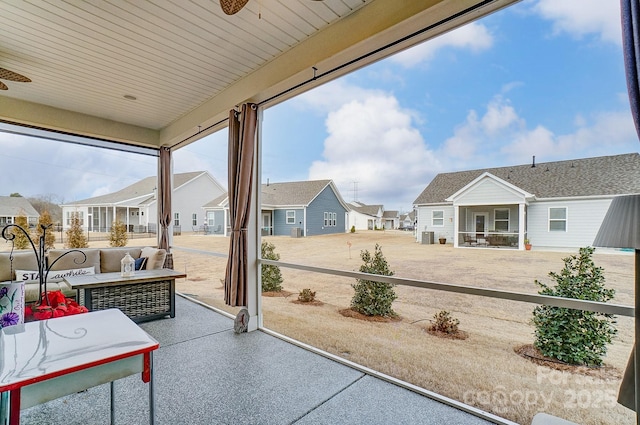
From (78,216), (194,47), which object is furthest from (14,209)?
(194,47)

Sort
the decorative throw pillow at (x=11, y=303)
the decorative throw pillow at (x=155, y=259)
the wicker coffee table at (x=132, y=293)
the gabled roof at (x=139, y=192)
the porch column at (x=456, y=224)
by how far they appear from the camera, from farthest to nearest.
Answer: the gabled roof at (x=139, y=192) → the decorative throw pillow at (x=155, y=259) → the wicker coffee table at (x=132, y=293) → the porch column at (x=456, y=224) → the decorative throw pillow at (x=11, y=303)

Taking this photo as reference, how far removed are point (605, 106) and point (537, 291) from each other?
1132 millimetres

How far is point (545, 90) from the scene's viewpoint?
73.2 inches

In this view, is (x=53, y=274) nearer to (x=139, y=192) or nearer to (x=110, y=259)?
(x=110, y=259)

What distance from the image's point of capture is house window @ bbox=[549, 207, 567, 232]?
6.15 ft

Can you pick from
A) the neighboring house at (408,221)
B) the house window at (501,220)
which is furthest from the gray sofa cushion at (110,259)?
the house window at (501,220)

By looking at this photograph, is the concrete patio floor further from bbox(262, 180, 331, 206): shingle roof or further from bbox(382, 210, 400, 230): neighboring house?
bbox(262, 180, 331, 206): shingle roof

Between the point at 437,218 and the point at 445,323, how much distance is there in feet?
2.80

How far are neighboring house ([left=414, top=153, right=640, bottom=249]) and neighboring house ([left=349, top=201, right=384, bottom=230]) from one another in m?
0.50

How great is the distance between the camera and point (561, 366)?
192cm

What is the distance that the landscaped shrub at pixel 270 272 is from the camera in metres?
3.77

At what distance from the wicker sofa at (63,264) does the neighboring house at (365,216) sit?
122 inches

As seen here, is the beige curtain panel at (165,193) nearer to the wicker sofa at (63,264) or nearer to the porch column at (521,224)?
the wicker sofa at (63,264)

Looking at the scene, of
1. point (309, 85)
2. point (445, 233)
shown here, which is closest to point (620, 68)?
point (445, 233)
